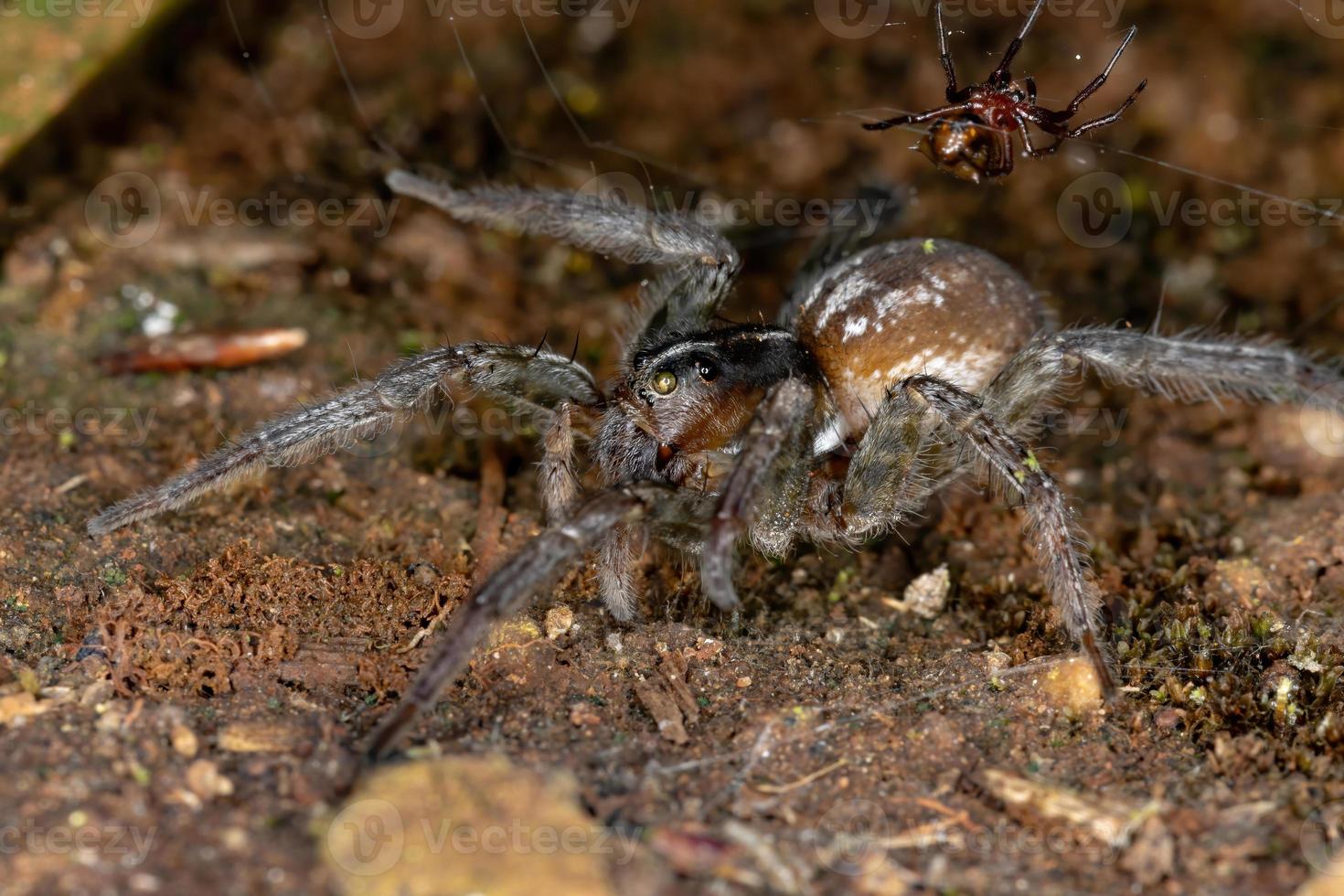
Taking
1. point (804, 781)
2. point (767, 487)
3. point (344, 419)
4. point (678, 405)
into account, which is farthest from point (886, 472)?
point (344, 419)

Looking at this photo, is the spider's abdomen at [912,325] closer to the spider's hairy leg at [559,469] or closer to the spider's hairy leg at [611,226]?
the spider's hairy leg at [611,226]

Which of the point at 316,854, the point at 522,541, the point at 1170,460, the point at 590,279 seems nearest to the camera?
the point at 316,854

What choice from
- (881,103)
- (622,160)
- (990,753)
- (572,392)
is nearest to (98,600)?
(572,392)

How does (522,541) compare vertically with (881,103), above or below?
below

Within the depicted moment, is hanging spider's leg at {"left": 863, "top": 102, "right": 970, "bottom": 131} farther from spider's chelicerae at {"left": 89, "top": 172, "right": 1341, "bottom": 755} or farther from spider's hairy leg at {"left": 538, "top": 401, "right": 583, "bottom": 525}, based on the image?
spider's hairy leg at {"left": 538, "top": 401, "right": 583, "bottom": 525}

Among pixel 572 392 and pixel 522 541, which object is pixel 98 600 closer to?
pixel 522 541

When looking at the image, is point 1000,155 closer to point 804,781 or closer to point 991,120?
point 991,120

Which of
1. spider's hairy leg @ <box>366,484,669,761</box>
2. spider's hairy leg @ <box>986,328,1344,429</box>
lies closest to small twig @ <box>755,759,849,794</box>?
spider's hairy leg @ <box>366,484,669,761</box>
